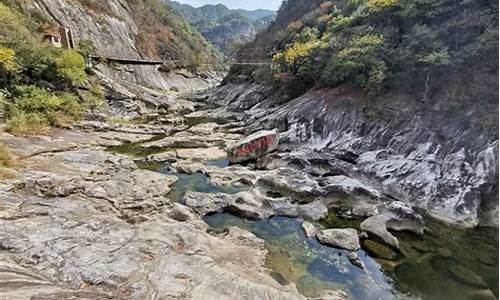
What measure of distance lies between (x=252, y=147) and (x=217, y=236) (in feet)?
25.7

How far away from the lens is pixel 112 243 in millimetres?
7207

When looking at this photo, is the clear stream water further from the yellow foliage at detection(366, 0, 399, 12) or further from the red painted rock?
the yellow foliage at detection(366, 0, 399, 12)

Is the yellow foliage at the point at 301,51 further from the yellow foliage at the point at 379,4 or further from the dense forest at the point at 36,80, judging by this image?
the dense forest at the point at 36,80

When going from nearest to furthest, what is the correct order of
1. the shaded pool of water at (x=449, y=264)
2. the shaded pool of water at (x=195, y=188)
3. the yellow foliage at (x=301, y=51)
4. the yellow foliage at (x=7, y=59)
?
1. the shaded pool of water at (x=449, y=264)
2. the shaded pool of water at (x=195, y=188)
3. the yellow foliage at (x=7, y=59)
4. the yellow foliage at (x=301, y=51)

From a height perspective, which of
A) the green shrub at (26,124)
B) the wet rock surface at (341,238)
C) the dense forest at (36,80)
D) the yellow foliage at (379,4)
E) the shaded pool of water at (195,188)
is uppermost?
the yellow foliage at (379,4)

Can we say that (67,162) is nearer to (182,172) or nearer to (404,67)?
(182,172)

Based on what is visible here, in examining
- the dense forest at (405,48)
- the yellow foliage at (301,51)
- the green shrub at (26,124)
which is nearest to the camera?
the dense forest at (405,48)

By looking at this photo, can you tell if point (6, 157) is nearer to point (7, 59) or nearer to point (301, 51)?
point (7, 59)

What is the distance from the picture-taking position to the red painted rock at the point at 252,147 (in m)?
15.8

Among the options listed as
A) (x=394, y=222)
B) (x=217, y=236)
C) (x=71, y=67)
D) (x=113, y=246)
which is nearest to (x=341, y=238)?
(x=394, y=222)

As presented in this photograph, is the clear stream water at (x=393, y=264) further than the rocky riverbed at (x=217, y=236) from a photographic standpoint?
A: Yes

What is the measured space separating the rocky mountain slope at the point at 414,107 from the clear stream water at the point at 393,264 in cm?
141

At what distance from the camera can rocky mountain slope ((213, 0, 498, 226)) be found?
35.1 ft

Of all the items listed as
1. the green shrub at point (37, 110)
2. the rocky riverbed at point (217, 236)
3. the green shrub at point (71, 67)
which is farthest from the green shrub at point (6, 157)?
the green shrub at point (71, 67)
